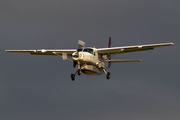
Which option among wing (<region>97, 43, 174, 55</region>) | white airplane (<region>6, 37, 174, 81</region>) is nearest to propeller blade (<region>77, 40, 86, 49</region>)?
white airplane (<region>6, 37, 174, 81</region>)

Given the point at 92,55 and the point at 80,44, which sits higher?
the point at 80,44

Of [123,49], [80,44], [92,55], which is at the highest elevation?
[80,44]

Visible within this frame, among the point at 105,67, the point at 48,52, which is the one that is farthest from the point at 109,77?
the point at 48,52

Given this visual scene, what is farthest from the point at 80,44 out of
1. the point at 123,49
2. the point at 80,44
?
the point at 123,49

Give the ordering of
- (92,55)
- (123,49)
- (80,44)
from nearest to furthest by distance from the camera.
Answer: (80,44)
(92,55)
(123,49)

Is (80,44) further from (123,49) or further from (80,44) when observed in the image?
(123,49)

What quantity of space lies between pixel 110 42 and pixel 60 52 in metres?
11.6

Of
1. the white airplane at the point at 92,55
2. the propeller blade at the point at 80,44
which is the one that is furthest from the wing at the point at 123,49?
the propeller blade at the point at 80,44

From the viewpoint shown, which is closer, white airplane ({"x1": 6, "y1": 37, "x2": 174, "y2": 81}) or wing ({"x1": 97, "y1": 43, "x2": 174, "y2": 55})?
white airplane ({"x1": 6, "y1": 37, "x2": 174, "y2": 81})

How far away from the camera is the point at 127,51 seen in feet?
136

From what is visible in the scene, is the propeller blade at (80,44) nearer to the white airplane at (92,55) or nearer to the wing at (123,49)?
the white airplane at (92,55)

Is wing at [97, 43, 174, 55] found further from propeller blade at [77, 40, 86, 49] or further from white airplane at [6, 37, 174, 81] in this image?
propeller blade at [77, 40, 86, 49]

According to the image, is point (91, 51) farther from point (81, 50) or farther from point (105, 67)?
point (105, 67)

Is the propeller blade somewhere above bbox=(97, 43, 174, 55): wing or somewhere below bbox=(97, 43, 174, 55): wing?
above
